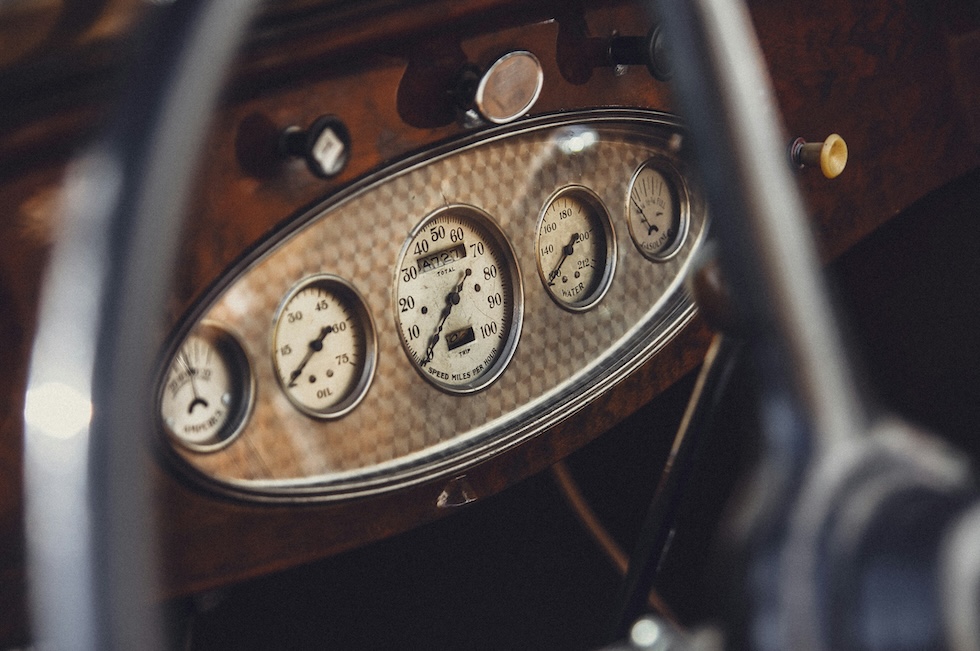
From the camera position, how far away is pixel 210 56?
28cm

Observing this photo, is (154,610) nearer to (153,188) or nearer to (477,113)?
(153,188)

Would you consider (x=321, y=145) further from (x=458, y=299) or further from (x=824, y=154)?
→ (x=824, y=154)

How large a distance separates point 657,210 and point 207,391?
19.4 inches

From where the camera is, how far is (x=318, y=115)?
0.68 meters

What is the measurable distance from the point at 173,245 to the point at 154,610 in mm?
97

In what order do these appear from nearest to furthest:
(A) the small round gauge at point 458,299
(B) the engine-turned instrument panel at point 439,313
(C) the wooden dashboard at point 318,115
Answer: (C) the wooden dashboard at point 318,115 → (B) the engine-turned instrument panel at point 439,313 → (A) the small round gauge at point 458,299

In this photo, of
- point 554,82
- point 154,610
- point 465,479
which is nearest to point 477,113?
point 554,82

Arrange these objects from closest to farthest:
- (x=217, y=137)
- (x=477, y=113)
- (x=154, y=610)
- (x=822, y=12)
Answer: (x=154, y=610)
(x=217, y=137)
(x=477, y=113)
(x=822, y=12)

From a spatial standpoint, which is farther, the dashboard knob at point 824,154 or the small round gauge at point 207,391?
the dashboard knob at point 824,154

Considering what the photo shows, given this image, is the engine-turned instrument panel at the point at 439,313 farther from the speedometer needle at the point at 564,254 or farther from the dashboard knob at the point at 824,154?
the dashboard knob at the point at 824,154

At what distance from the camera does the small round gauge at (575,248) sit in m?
0.88

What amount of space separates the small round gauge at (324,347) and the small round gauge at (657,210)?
32cm

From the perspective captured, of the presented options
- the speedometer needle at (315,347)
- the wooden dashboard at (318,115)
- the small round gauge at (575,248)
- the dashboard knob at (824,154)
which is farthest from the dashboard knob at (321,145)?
the dashboard knob at (824,154)

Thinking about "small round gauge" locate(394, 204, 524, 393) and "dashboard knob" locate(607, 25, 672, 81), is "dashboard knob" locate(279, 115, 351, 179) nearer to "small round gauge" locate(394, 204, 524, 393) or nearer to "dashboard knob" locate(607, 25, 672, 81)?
"small round gauge" locate(394, 204, 524, 393)
